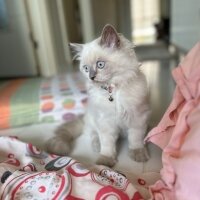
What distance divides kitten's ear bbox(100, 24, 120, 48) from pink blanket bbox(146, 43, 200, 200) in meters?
0.22

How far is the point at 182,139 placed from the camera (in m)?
0.77

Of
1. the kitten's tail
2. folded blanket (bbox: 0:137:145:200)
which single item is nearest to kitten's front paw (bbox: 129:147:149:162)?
folded blanket (bbox: 0:137:145:200)

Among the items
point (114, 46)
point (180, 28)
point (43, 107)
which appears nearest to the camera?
point (114, 46)

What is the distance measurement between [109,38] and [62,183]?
476mm

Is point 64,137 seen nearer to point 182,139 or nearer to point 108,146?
point 108,146

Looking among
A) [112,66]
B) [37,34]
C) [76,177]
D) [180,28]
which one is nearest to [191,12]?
[180,28]

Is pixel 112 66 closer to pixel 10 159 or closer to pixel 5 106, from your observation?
pixel 10 159

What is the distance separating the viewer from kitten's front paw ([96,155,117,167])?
1004 millimetres

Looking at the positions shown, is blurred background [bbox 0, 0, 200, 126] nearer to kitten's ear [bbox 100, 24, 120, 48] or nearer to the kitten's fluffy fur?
the kitten's fluffy fur

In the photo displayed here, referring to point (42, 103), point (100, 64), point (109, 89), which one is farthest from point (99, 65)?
point (42, 103)

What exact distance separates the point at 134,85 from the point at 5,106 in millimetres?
914

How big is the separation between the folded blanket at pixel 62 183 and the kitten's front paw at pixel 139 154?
128 millimetres

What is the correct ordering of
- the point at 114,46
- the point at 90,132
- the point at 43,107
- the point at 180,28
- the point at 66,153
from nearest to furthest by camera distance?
the point at 114,46 → the point at 66,153 → the point at 90,132 → the point at 43,107 → the point at 180,28

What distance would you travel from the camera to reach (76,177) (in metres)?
0.81
